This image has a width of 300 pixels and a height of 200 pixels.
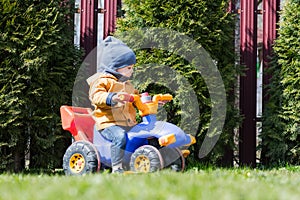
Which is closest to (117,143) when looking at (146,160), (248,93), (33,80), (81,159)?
(146,160)

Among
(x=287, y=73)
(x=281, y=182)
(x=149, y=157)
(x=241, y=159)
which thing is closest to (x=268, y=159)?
(x=241, y=159)

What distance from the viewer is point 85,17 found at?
23.9 ft

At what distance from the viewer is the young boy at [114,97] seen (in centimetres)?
466

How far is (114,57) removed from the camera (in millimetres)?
5113

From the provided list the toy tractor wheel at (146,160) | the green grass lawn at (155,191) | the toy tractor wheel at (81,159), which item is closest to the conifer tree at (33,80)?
the toy tractor wheel at (81,159)

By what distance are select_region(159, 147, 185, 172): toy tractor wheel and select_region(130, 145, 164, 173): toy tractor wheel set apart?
0.63ft

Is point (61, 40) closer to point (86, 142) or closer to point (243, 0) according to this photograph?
point (86, 142)

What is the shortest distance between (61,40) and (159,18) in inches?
53.2

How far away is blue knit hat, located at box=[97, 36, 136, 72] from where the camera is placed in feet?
16.8

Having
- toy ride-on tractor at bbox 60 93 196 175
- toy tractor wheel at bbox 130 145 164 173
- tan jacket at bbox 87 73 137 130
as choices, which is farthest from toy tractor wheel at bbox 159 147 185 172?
tan jacket at bbox 87 73 137 130

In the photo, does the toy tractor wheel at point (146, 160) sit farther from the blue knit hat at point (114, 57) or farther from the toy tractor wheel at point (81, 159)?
the blue knit hat at point (114, 57)

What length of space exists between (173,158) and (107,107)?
83 centimetres

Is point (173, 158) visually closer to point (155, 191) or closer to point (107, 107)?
point (107, 107)

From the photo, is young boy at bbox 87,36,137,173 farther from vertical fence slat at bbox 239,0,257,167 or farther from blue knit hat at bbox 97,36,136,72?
vertical fence slat at bbox 239,0,257,167
